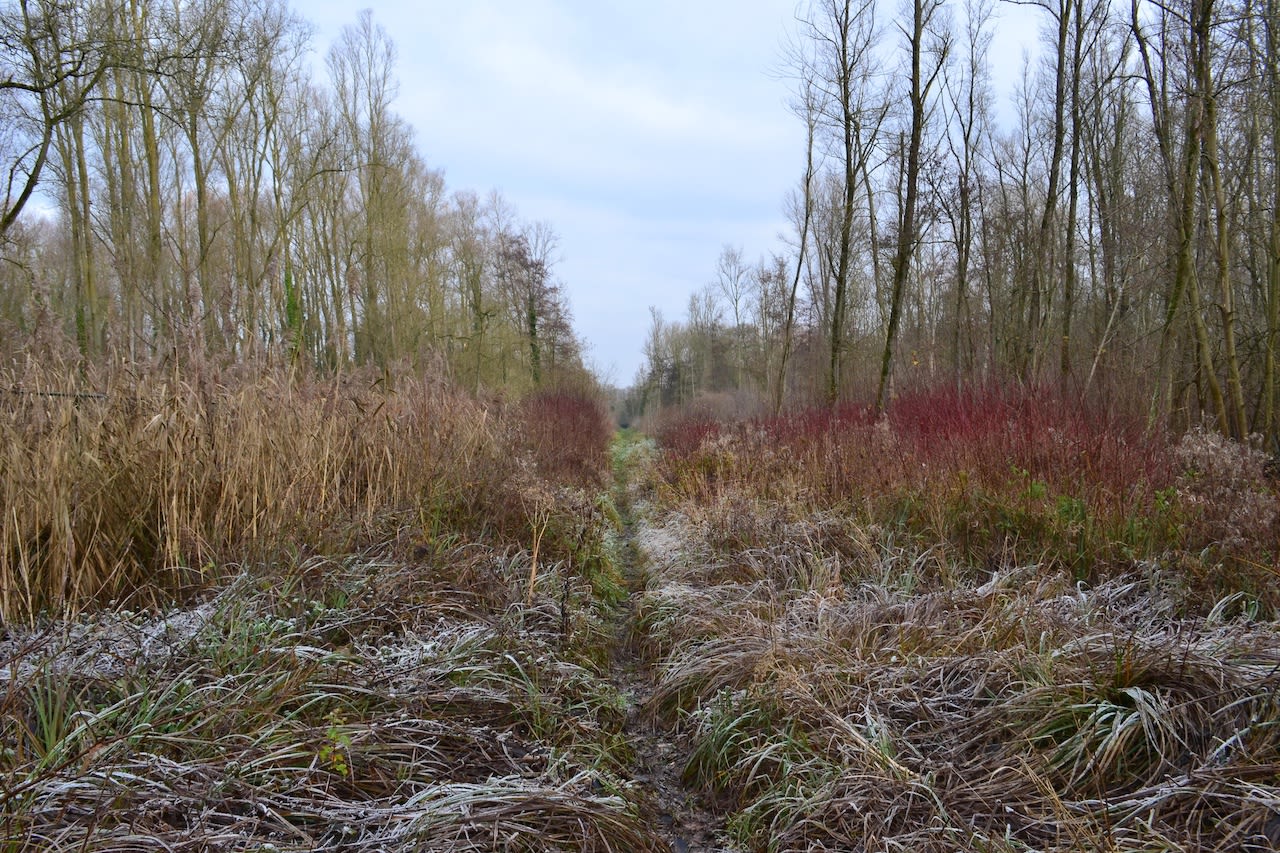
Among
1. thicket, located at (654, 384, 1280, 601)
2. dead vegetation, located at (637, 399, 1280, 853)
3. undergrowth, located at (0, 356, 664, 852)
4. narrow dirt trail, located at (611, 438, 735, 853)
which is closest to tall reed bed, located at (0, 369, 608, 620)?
undergrowth, located at (0, 356, 664, 852)

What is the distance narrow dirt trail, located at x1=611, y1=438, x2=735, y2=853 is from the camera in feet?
8.50

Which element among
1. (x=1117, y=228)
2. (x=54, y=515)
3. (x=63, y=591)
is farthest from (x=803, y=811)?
(x=1117, y=228)

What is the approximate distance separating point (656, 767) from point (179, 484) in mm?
2844

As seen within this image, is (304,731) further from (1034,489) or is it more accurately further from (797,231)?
(797,231)

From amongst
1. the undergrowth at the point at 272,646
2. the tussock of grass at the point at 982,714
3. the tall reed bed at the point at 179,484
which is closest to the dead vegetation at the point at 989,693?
the tussock of grass at the point at 982,714

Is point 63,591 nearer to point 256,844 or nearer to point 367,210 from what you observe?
point 256,844

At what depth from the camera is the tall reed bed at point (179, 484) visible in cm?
304

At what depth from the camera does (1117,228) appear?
11828 millimetres

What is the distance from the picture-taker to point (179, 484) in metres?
3.46

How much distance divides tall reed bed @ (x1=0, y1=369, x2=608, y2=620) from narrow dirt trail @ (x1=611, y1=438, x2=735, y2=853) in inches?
58.6

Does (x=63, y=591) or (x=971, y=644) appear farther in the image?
(x=971, y=644)

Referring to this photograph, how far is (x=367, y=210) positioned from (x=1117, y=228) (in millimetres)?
18381

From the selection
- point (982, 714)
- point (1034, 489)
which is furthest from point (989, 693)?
point (1034, 489)

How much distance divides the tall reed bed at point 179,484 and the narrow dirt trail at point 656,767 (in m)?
1.49
